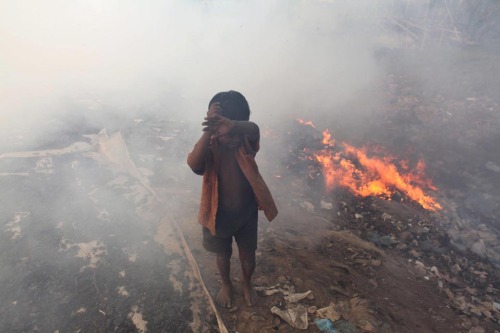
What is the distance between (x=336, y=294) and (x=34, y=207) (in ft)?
11.9

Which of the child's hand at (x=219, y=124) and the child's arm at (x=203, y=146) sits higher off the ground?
the child's hand at (x=219, y=124)

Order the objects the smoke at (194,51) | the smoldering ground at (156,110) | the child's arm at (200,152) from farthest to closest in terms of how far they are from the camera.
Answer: the smoke at (194,51) → the smoldering ground at (156,110) → the child's arm at (200,152)

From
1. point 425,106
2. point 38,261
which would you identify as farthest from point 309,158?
point 38,261

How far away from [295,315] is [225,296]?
2.16 feet

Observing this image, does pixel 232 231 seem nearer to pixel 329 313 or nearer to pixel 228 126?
pixel 228 126

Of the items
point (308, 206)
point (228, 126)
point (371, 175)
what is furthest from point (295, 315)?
point (371, 175)

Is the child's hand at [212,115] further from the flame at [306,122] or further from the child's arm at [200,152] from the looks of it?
the flame at [306,122]

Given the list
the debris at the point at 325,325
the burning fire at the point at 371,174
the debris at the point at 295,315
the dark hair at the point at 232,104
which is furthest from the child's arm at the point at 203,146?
A: the burning fire at the point at 371,174

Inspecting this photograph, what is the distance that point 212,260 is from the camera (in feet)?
11.6

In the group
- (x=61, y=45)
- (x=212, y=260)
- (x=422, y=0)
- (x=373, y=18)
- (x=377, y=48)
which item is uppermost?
(x=422, y=0)

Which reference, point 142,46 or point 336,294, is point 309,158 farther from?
point 142,46

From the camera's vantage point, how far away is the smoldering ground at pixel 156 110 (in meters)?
3.00

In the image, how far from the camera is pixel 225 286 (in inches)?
115

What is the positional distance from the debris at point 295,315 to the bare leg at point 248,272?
0.22 metres
